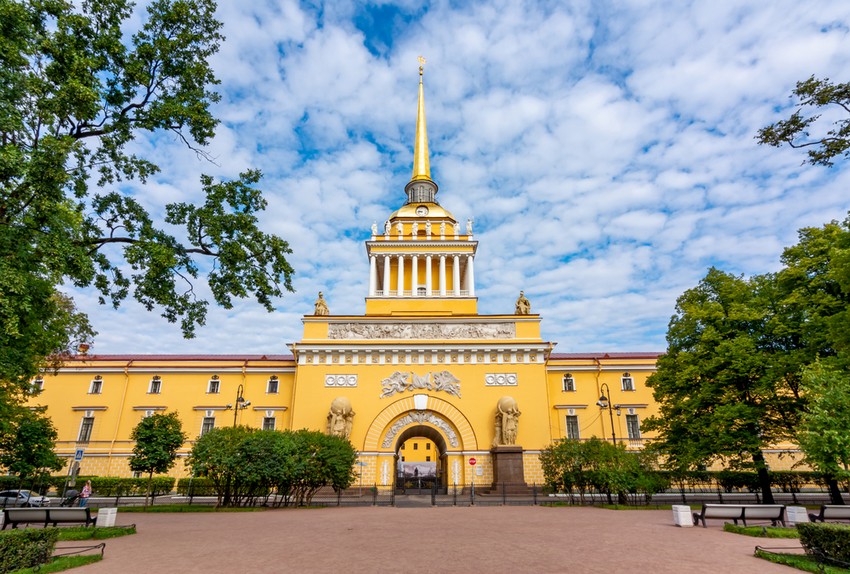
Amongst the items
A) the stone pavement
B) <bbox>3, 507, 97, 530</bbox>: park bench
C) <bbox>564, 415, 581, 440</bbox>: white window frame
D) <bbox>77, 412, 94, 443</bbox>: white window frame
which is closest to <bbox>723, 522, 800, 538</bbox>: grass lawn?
the stone pavement

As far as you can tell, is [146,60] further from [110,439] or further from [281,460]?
[110,439]

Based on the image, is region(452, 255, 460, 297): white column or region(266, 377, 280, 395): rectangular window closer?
region(266, 377, 280, 395): rectangular window

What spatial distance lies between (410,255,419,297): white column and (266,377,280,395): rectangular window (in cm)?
1243

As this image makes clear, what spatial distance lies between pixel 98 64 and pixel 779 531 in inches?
853

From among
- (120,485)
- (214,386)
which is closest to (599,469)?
(214,386)

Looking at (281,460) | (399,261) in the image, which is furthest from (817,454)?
(399,261)

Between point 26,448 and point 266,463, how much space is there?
1415 centimetres

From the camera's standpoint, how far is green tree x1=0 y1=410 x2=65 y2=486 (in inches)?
925

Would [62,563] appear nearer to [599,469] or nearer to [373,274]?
[599,469]

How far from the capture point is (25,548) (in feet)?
26.7

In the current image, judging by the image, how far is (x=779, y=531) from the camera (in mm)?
11852

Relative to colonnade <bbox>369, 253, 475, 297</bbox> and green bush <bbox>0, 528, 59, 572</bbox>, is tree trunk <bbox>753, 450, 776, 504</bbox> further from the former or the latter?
green bush <bbox>0, 528, 59, 572</bbox>

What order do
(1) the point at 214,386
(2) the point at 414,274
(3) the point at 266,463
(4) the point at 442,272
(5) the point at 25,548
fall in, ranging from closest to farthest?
(5) the point at 25,548 < (3) the point at 266,463 < (1) the point at 214,386 < (2) the point at 414,274 < (4) the point at 442,272

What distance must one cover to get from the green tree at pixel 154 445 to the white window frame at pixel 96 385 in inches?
578
